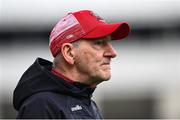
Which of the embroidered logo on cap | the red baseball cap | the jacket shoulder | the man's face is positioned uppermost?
the red baseball cap

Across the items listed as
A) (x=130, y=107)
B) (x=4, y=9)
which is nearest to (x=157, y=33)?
(x=130, y=107)

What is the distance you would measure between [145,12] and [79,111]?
576 cm

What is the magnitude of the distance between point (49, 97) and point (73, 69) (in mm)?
273

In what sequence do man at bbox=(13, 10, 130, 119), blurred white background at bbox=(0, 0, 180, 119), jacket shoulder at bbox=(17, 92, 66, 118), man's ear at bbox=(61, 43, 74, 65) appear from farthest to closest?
1. blurred white background at bbox=(0, 0, 180, 119)
2. man's ear at bbox=(61, 43, 74, 65)
3. man at bbox=(13, 10, 130, 119)
4. jacket shoulder at bbox=(17, 92, 66, 118)

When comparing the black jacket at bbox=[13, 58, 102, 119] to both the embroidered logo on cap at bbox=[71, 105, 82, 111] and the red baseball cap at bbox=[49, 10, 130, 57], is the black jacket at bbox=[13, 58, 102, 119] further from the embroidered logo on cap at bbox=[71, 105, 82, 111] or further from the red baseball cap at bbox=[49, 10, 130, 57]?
the red baseball cap at bbox=[49, 10, 130, 57]

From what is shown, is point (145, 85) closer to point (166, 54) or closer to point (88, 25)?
point (166, 54)

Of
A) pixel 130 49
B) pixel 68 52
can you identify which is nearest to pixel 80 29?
pixel 68 52

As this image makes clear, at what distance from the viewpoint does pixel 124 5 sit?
9.96 m

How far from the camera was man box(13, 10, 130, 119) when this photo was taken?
4.39 meters

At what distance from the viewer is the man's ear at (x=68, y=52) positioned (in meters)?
4.51

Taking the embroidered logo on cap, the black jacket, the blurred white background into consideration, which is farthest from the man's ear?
the blurred white background

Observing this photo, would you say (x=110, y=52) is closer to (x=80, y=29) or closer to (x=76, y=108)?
(x=80, y=29)

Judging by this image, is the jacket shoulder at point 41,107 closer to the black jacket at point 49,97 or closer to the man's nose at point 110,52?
the black jacket at point 49,97

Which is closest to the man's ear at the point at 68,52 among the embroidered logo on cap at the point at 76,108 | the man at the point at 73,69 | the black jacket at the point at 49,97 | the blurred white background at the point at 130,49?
the man at the point at 73,69
